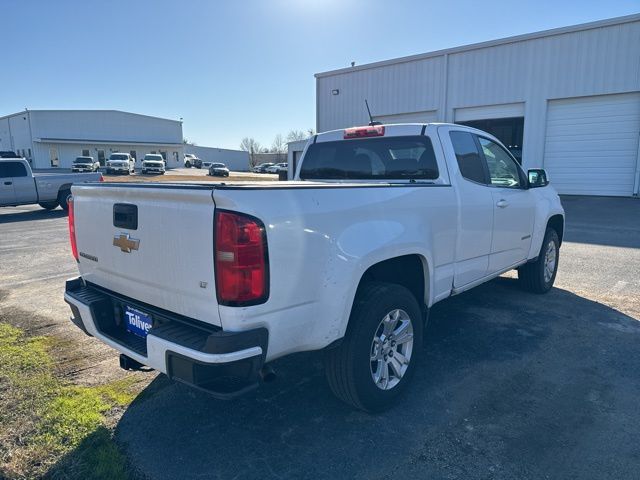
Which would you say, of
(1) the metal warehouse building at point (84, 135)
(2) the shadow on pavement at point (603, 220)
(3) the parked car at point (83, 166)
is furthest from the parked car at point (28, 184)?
(1) the metal warehouse building at point (84, 135)

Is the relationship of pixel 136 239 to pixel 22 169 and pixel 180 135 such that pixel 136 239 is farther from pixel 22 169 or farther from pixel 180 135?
pixel 180 135

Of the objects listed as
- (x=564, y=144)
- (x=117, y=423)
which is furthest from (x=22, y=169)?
(x=564, y=144)

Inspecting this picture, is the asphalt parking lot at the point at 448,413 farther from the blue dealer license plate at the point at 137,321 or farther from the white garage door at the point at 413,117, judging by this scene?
the white garage door at the point at 413,117

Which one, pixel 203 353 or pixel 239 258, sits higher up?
pixel 239 258

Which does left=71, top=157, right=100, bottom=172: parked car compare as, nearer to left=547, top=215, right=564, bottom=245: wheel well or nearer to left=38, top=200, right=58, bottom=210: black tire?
left=38, top=200, right=58, bottom=210: black tire

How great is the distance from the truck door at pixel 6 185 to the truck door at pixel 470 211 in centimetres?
1534

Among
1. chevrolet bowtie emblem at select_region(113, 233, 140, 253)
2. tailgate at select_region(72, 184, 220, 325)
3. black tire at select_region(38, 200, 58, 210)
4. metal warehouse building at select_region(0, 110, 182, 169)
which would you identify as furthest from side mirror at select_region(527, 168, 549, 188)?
metal warehouse building at select_region(0, 110, 182, 169)

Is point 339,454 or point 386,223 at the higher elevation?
point 386,223

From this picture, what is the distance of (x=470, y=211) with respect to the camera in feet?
12.8

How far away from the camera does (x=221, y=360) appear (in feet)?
7.10

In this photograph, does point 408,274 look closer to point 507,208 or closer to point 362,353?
point 362,353

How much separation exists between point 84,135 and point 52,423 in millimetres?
64619

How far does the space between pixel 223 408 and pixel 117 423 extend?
68 centimetres

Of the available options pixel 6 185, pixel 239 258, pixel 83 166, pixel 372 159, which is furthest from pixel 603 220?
pixel 83 166
